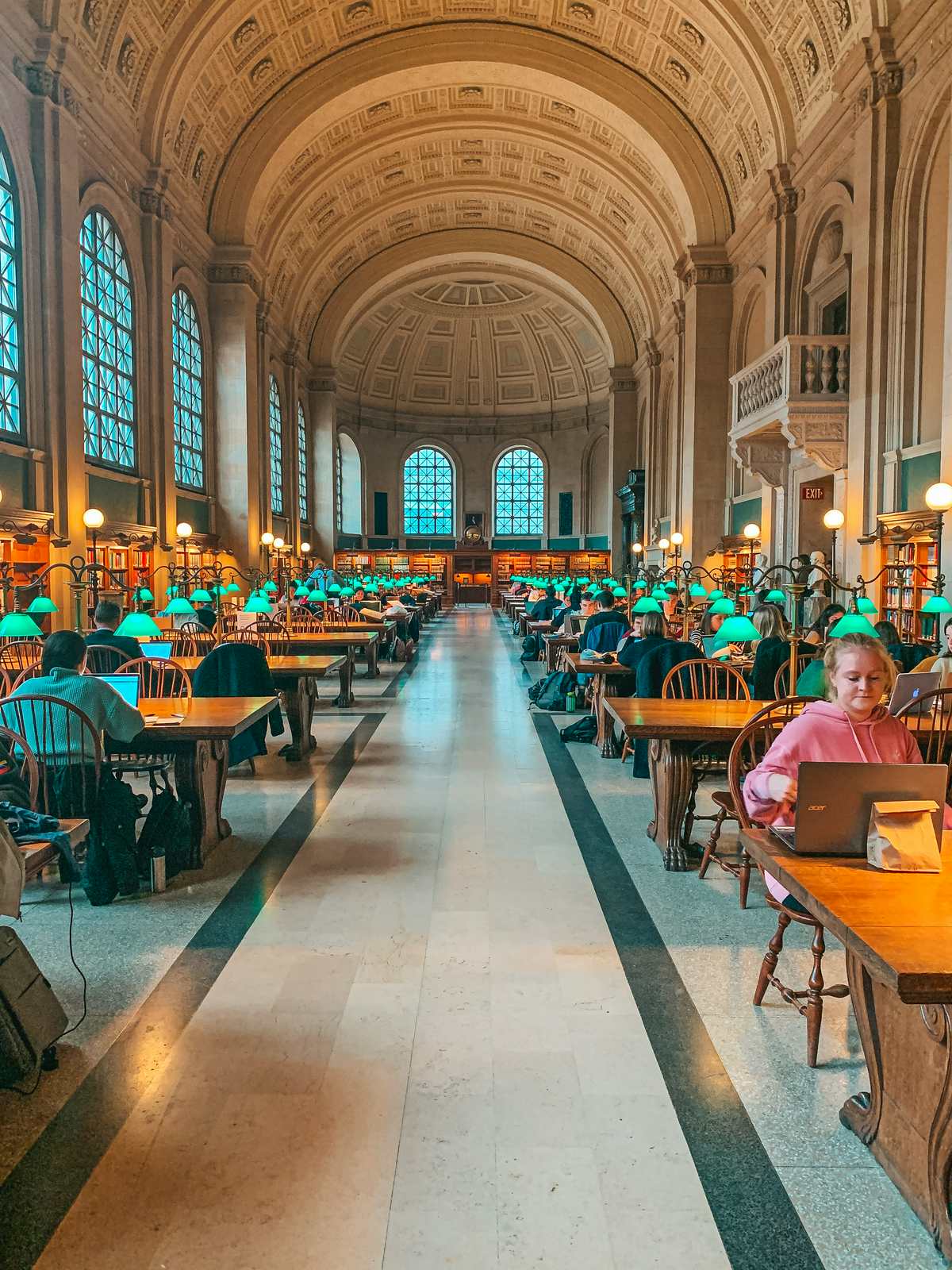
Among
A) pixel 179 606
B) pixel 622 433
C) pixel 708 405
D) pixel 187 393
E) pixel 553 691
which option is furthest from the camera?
pixel 622 433

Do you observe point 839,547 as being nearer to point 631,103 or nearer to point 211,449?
point 631,103

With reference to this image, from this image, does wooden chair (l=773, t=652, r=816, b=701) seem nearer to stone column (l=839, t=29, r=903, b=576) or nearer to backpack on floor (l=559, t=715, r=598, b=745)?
backpack on floor (l=559, t=715, r=598, b=745)

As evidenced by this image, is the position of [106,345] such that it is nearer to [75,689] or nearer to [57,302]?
[57,302]

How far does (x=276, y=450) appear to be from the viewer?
1016 inches

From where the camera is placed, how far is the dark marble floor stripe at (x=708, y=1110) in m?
2.19

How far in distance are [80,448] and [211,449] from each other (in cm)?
771

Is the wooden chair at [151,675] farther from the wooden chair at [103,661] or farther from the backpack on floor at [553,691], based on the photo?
the backpack on floor at [553,691]

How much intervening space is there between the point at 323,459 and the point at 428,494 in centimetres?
966

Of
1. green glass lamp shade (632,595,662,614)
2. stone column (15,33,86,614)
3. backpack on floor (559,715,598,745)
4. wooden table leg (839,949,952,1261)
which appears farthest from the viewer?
stone column (15,33,86,614)

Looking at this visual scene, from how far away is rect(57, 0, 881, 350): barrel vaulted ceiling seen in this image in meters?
15.1

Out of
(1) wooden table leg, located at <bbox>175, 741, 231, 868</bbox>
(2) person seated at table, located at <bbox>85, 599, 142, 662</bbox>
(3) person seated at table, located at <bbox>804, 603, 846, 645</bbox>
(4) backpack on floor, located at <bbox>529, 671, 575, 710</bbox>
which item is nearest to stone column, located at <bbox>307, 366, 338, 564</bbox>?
(4) backpack on floor, located at <bbox>529, 671, 575, 710</bbox>

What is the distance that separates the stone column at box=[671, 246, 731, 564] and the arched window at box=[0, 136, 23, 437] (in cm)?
1374

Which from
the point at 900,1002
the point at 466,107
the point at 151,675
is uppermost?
the point at 466,107

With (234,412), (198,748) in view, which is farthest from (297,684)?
(234,412)
